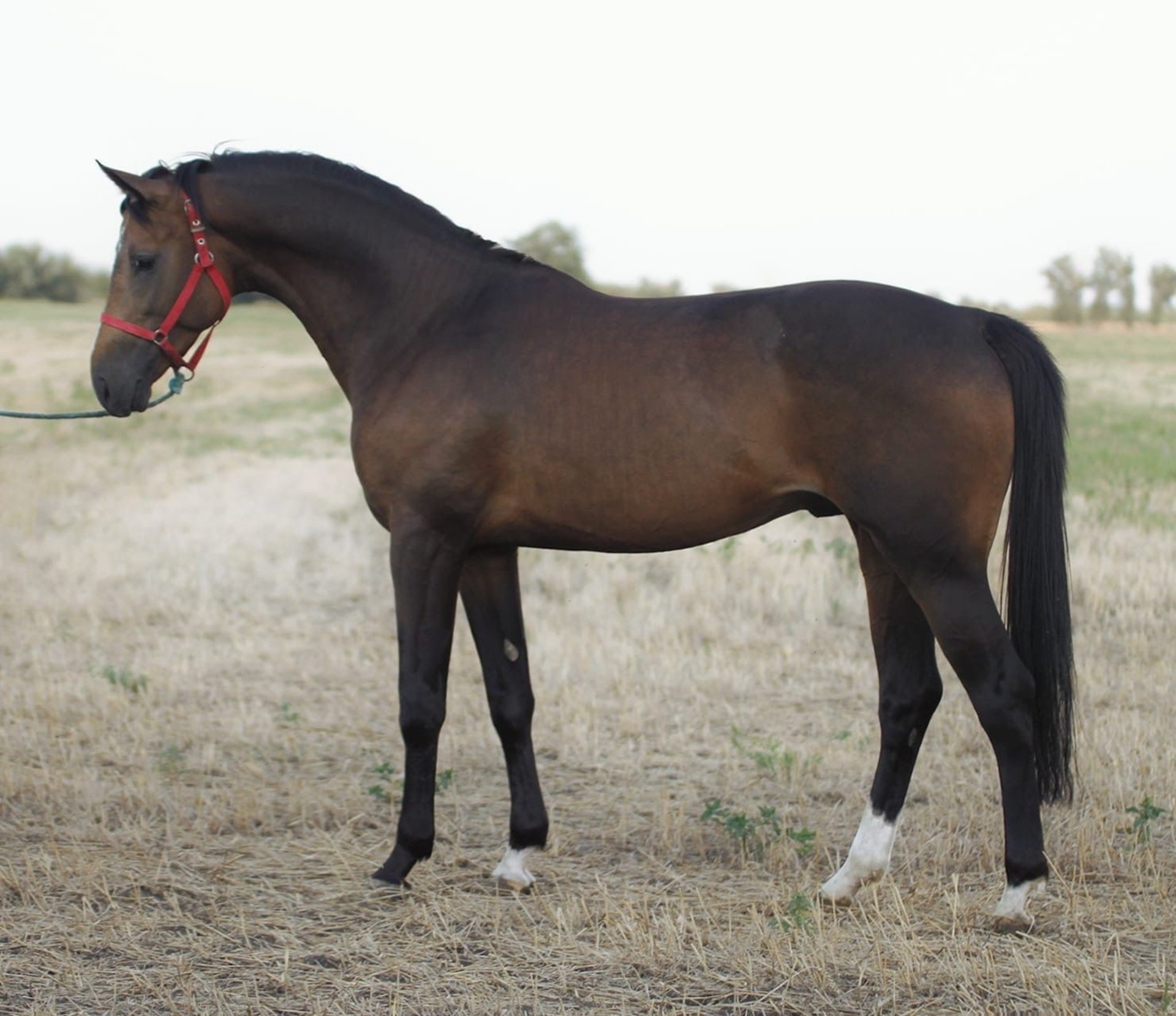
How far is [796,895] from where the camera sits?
4.09m

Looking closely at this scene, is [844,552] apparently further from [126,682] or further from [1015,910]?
[1015,910]

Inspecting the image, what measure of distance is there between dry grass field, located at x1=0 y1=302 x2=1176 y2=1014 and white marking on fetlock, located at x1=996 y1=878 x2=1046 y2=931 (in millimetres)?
56

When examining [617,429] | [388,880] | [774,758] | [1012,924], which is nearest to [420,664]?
[388,880]

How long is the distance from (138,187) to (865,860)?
358 cm

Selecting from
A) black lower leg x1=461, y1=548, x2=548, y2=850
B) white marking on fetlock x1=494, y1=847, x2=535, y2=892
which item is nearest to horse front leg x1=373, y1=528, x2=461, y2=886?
black lower leg x1=461, y1=548, x2=548, y2=850

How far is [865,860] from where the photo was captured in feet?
14.2

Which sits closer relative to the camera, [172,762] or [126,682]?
[172,762]

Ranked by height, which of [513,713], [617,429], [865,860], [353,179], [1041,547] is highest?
[353,179]

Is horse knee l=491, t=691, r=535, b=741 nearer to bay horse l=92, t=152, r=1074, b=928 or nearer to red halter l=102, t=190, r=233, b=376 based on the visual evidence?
bay horse l=92, t=152, r=1074, b=928

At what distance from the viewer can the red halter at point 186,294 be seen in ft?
14.8

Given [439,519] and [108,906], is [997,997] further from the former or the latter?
[108,906]

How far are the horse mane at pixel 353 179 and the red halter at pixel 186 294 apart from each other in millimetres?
218

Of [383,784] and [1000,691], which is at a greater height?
[1000,691]

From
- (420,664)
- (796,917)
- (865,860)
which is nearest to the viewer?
(796,917)
